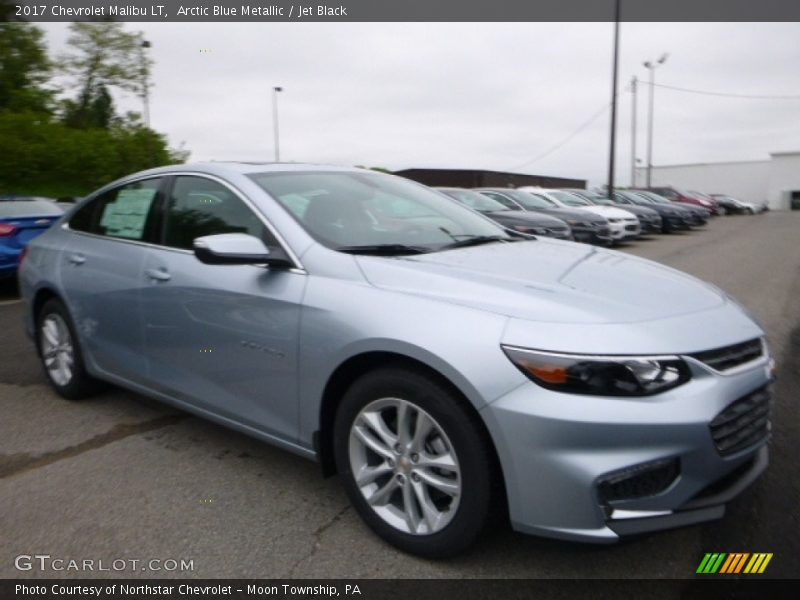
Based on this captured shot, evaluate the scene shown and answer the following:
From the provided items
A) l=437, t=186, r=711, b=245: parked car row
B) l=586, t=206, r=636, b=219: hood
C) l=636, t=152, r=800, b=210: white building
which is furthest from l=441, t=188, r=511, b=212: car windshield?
l=636, t=152, r=800, b=210: white building

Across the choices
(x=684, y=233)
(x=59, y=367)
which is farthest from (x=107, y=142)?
(x=59, y=367)

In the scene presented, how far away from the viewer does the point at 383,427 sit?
2.66 meters

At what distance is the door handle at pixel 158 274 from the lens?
140 inches

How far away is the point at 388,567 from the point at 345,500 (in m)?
0.60

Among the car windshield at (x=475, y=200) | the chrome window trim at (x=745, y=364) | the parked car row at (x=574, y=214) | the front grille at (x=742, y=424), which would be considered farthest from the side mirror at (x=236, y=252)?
the car windshield at (x=475, y=200)

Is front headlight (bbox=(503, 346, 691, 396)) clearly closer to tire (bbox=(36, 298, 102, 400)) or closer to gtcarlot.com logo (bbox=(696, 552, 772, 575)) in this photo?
gtcarlot.com logo (bbox=(696, 552, 772, 575))

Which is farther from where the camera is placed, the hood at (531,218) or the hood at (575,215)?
the hood at (575,215)

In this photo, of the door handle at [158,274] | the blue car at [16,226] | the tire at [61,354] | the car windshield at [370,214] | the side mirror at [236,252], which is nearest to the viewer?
the side mirror at [236,252]

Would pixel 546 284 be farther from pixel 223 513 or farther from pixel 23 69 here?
pixel 23 69

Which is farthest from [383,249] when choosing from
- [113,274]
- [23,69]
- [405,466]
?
[23,69]

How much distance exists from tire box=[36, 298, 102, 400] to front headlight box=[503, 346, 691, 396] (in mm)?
3255

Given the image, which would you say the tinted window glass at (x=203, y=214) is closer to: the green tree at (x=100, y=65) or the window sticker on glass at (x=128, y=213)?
the window sticker on glass at (x=128, y=213)

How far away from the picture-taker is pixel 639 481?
224 centimetres

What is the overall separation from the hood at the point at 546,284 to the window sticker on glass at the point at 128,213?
1.70m
